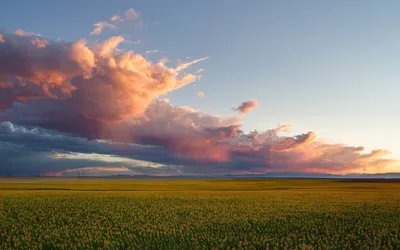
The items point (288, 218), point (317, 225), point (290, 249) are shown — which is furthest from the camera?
point (288, 218)

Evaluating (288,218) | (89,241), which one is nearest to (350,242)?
(288,218)

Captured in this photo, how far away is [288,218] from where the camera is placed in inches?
1238

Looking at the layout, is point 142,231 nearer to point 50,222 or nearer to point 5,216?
point 50,222

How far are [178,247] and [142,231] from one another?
587 cm

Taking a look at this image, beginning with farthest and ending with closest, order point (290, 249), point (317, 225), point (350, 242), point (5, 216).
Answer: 1. point (5, 216)
2. point (317, 225)
3. point (350, 242)
4. point (290, 249)

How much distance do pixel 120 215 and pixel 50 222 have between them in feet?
21.3

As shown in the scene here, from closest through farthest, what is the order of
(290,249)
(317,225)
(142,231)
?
(290,249)
(142,231)
(317,225)

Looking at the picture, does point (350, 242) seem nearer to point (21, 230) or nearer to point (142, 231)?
point (142, 231)

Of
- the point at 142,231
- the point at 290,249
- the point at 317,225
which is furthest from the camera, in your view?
the point at 317,225

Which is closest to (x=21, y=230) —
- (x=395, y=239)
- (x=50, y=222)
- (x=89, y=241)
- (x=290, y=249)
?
(x=50, y=222)

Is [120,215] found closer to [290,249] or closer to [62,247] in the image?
[62,247]

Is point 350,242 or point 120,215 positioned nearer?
point 350,242

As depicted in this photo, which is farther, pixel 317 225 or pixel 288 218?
pixel 288 218

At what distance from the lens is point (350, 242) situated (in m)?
21.6
